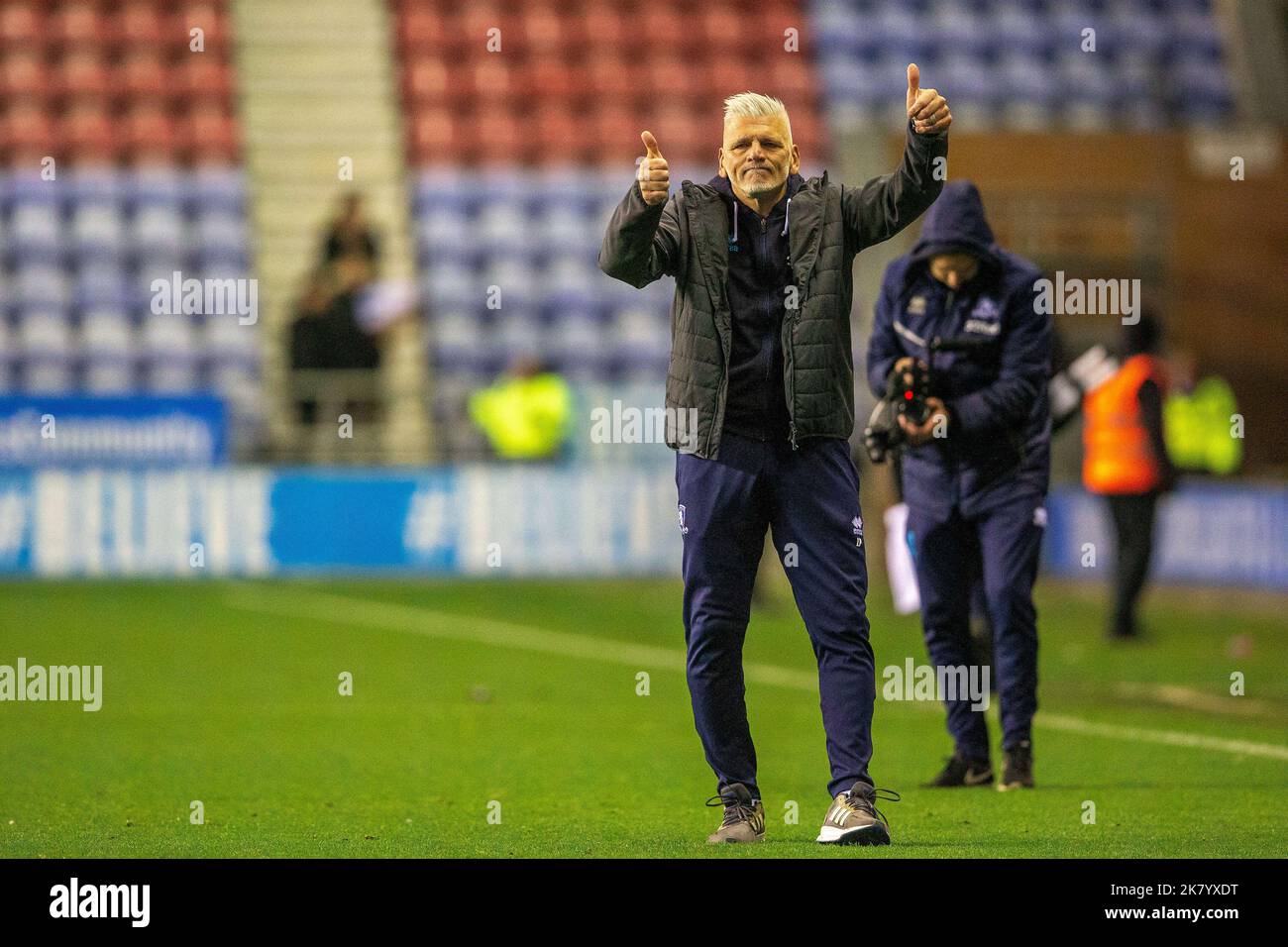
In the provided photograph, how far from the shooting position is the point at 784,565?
6.54m

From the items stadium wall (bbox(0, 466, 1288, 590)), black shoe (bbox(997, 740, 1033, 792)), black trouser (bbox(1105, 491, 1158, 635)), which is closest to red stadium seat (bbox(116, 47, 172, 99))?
stadium wall (bbox(0, 466, 1288, 590))

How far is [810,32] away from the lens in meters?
26.4

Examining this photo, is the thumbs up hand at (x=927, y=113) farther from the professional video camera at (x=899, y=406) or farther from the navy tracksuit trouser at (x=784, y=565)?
the professional video camera at (x=899, y=406)

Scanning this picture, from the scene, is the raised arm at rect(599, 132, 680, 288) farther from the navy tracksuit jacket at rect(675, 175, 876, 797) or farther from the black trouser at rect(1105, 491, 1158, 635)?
the black trouser at rect(1105, 491, 1158, 635)

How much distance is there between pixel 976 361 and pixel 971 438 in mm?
294

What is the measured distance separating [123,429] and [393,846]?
1283 cm

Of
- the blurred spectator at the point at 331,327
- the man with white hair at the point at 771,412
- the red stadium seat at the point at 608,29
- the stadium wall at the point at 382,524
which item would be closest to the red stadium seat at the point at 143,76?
the red stadium seat at the point at 608,29

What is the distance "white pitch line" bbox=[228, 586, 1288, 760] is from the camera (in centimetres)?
971

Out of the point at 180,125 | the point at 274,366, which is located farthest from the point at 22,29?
the point at 274,366

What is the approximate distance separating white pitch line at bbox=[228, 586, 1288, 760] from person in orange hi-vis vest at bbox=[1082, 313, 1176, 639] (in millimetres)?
2833

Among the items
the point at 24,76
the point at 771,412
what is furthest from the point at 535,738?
the point at 24,76

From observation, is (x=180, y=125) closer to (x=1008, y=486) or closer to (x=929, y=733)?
(x=929, y=733)

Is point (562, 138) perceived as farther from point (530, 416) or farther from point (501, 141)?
point (530, 416)

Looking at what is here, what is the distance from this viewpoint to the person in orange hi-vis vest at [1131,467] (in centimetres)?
1447
